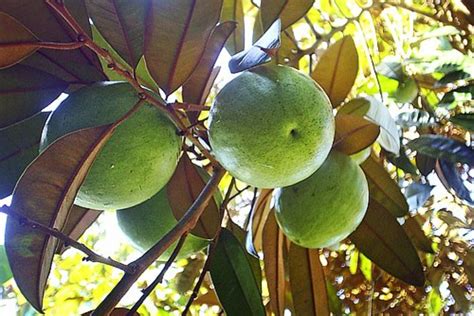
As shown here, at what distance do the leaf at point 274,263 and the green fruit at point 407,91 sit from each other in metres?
0.48

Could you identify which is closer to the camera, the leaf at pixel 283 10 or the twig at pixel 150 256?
the twig at pixel 150 256

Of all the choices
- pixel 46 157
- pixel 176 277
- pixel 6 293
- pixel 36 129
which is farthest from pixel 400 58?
pixel 6 293

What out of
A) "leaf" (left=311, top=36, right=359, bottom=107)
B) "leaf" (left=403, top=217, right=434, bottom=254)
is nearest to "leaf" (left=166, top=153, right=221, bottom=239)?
"leaf" (left=311, top=36, right=359, bottom=107)

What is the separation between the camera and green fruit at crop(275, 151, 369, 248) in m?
0.85

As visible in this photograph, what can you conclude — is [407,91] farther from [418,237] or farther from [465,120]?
[418,237]

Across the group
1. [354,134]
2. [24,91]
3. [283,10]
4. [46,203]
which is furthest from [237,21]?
[46,203]

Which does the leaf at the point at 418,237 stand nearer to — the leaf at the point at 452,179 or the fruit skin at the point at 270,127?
the leaf at the point at 452,179

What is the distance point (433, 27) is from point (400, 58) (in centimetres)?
14

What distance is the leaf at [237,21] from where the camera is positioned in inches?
40.7

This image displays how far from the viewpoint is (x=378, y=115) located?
3.31 feet

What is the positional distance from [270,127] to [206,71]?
22cm

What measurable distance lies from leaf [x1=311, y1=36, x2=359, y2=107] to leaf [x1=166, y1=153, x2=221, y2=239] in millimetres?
236

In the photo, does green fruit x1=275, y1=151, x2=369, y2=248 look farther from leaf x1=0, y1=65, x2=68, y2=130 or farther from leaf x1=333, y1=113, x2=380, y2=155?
leaf x1=0, y1=65, x2=68, y2=130

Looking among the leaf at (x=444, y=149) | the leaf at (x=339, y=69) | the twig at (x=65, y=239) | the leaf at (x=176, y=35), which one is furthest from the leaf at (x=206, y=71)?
the leaf at (x=444, y=149)
